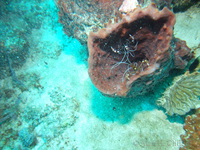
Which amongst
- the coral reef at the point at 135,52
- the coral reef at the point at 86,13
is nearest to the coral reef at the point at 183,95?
the coral reef at the point at 135,52

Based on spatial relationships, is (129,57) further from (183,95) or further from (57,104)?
(57,104)

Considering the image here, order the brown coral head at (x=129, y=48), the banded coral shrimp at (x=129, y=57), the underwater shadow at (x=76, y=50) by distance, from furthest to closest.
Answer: the underwater shadow at (x=76, y=50), the banded coral shrimp at (x=129, y=57), the brown coral head at (x=129, y=48)

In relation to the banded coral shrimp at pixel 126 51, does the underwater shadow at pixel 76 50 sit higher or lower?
lower

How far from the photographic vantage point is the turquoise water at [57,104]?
3.66 metres

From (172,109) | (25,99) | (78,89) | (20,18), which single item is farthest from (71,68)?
(20,18)

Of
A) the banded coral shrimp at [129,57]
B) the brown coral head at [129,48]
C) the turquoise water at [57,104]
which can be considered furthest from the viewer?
the turquoise water at [57,104]

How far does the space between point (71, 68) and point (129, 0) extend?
339 centimetres

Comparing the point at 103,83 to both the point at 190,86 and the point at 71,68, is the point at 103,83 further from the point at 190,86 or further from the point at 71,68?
the point at 71,68

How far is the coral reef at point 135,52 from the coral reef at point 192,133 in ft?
4.35

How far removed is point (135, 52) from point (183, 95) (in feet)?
5.07

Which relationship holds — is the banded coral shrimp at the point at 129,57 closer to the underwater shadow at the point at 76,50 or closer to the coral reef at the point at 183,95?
the coral reef at the point at 183,95

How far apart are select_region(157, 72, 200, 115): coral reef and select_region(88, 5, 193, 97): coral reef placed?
0.52m

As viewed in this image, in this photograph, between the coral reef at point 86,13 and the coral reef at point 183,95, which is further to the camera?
the coral reef at point 86,13

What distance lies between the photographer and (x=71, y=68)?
5.54 metres
